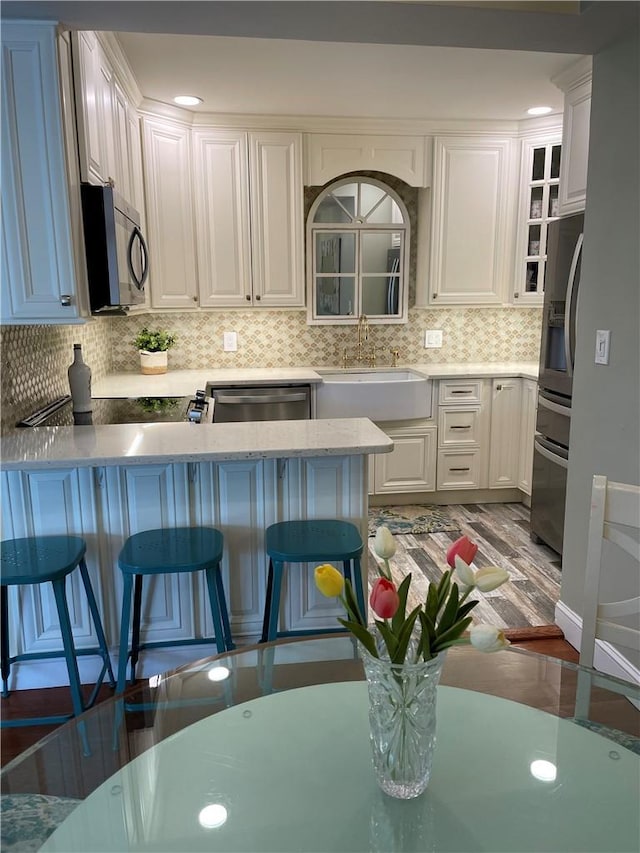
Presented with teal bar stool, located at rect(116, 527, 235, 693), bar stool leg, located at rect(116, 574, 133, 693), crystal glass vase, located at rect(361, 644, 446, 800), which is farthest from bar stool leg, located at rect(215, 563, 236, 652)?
crystal glass vase, located at rect(361, 644, 446, 800)

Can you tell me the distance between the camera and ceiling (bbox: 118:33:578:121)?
9.66 feet

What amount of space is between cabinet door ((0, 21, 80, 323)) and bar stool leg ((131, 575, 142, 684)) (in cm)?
95

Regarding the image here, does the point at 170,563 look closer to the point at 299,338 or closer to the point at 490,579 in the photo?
the point at 490,579

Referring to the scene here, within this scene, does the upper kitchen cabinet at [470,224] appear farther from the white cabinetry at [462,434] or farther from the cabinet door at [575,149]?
the cabinet door at [575,149]

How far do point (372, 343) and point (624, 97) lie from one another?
8.85 ft

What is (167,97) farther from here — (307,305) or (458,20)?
(458,20)

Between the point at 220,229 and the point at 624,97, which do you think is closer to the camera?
the point at 624,97

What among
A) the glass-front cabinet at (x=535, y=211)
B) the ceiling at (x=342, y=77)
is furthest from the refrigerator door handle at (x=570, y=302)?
the glass-front cabinet at (x=535, y=211)

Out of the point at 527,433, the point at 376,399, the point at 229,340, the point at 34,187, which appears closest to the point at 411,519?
the point at 376,399

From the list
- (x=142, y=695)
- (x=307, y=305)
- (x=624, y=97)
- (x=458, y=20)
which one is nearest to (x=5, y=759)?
(x=142, y=695)

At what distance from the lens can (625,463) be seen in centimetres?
227

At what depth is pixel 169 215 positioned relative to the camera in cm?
405

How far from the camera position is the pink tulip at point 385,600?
2.89 ft

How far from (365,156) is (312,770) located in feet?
12.9
